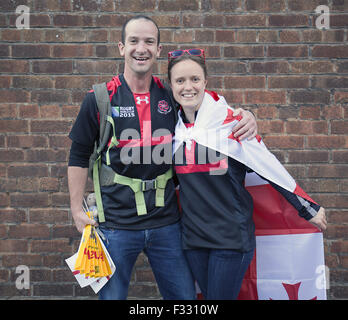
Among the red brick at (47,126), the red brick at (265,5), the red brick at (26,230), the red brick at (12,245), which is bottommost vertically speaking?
the red brick at (12,245)

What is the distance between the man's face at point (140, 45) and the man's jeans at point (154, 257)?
904mm

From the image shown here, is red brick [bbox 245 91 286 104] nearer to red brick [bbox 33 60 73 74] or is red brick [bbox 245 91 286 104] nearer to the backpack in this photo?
the backpack

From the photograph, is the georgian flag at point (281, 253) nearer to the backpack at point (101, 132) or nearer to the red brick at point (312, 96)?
the backpack at point (101, 132)

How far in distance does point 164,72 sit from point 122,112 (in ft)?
3.38

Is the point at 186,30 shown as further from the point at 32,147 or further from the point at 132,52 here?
the point at 32,147

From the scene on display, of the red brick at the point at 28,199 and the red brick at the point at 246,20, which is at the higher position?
the red brick at the point at 246,20

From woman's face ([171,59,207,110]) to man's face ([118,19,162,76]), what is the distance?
0.17 m

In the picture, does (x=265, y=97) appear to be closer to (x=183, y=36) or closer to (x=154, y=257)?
(x=183, y=36)

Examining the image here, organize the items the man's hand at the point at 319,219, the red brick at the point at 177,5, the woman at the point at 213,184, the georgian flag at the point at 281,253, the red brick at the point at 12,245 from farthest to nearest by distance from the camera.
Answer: the red brick at the point at 12,245 < the red brick at the point at 177,5 < the georgian flag at the point at 281,253 < the man's hand at the point at 319,219 < the woman at the point at 213,184

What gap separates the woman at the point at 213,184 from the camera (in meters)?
1.84

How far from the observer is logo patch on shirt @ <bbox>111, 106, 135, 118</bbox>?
1913mm

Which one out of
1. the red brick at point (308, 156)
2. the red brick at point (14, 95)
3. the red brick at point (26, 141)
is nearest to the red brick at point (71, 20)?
the red brick at point (14, 95)

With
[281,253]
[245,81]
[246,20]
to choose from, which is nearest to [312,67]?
[245,81]

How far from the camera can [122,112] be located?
1918mm
